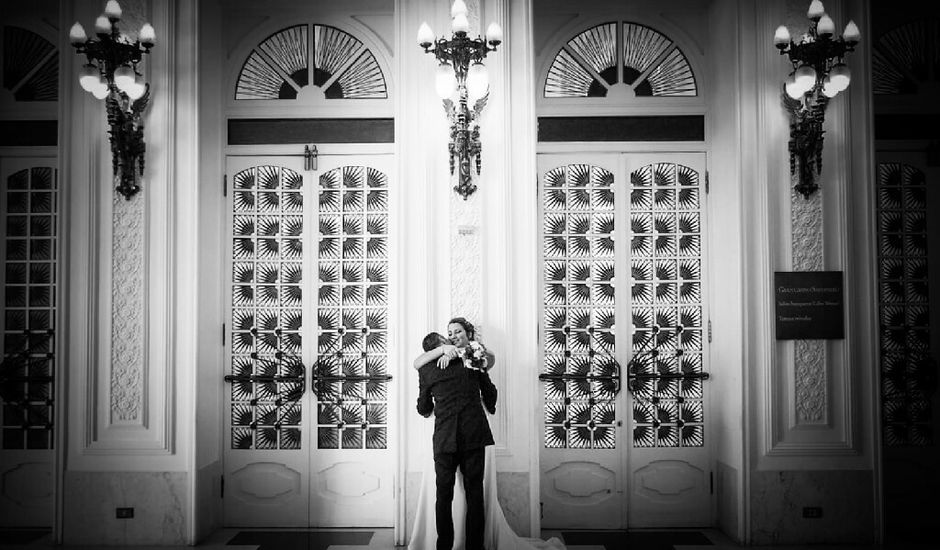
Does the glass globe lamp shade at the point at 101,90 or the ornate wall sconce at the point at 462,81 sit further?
the glass globe lamp shade at the point at 101,90

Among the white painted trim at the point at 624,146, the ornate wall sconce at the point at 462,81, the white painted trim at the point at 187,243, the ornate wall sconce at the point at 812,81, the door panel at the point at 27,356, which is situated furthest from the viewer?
the white painted trim at the point at 624,146

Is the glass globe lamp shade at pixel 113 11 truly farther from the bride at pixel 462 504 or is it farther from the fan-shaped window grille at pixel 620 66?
the fan-shaped window grille at pixel 620 66

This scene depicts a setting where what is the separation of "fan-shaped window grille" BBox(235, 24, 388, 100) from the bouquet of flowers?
92.3 inches

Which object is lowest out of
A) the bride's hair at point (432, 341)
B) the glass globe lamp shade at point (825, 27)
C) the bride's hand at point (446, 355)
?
the bride's hand at point (446, 355)

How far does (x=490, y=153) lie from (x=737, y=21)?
2.05m

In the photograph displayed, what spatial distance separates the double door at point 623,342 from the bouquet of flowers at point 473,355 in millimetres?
1218

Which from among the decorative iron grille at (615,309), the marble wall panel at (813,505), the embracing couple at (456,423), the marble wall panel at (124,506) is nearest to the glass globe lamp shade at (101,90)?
the marble wall panel at (124,506)

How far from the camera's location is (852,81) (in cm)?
457

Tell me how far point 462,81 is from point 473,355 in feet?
5.68

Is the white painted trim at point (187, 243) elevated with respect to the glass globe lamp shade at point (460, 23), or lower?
lower

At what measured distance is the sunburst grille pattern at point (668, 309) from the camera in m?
5.00

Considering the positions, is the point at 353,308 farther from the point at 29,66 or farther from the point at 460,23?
the point at 29,66

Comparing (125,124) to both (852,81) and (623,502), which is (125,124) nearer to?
(623,502)

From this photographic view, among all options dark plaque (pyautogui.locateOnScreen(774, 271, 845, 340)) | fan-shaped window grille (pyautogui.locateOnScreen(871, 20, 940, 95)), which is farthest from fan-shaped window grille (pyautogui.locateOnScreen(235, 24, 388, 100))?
fan-shaped window grille (pyautogui.locateOnScreen(871, 20, 940, 95))
